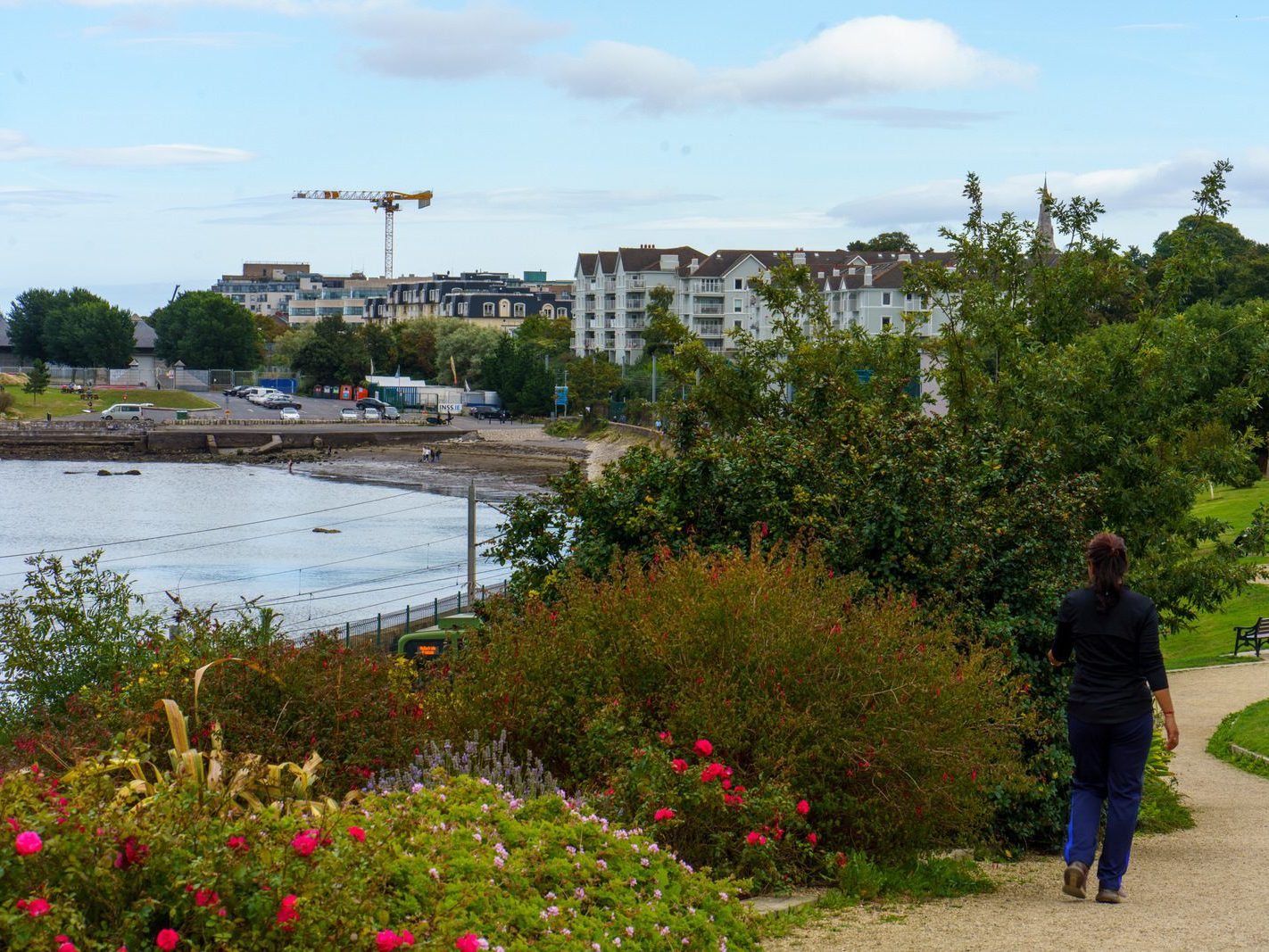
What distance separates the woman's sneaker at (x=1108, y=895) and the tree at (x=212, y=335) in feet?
533

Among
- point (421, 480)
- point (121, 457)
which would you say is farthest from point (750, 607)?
point (121, 457)

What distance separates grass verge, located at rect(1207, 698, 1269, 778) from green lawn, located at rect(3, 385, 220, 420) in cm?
12067

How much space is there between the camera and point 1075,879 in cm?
773

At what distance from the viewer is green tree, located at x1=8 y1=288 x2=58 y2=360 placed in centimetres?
16450

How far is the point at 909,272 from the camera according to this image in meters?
20.7

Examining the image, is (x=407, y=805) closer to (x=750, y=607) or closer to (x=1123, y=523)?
(x=750, y=607)

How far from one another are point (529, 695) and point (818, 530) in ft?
13.2

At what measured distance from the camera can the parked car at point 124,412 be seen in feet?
399

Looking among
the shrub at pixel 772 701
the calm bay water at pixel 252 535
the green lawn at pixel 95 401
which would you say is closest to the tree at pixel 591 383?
the calm bay water at pixel 252 535

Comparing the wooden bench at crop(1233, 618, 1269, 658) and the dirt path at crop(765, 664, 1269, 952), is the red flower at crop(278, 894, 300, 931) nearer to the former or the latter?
the dirt path at crop(765, 664, 1269, 952)

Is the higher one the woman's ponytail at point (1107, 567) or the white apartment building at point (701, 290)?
the white apartment building at point (701, 290)

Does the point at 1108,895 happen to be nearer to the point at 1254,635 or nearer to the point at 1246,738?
the point at 1246,738

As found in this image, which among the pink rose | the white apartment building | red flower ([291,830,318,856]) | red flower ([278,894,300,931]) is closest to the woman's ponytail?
red flower ([291,830,318,856])

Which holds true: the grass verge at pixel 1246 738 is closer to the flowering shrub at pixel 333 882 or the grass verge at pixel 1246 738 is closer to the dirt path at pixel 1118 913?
the dirt path at pixel 1118 913
